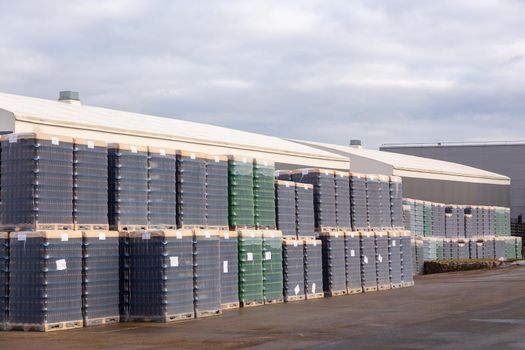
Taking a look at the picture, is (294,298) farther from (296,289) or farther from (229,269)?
(229,269)

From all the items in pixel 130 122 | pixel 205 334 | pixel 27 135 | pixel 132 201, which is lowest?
pixel 205 334

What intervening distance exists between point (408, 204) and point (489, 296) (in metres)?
11.6

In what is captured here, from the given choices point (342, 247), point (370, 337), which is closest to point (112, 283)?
point (370, 337)

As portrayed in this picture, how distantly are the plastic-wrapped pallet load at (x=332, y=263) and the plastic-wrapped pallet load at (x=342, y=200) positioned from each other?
719 mm

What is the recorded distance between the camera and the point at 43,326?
15.3m

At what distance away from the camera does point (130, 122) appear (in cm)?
2734

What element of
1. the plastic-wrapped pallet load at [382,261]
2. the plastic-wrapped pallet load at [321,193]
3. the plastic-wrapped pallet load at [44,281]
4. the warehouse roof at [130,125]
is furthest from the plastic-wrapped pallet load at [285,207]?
the plastic-wrapped pallet load at [44,281]

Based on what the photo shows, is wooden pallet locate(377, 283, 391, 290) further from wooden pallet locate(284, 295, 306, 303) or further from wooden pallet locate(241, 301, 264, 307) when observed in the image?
wooden pallet locate(241, 301, 264, 307)

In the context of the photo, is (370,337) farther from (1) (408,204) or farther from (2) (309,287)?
(1) (408,204)

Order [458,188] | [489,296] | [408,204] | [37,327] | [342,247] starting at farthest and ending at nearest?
[458,188]
[408,204]
[342,247]
[489,296]
[37,327]

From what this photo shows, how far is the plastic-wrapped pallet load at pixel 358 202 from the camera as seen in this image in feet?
80.5

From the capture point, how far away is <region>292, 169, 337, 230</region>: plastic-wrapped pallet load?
76.2 ft

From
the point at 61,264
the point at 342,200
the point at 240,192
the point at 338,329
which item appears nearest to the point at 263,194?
the point at 240,192

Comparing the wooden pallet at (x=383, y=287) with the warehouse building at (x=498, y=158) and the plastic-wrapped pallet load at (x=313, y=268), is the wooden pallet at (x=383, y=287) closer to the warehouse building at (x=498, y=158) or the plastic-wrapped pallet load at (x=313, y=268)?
the plastic-wrapped pallet load at (x=313, y=268)
